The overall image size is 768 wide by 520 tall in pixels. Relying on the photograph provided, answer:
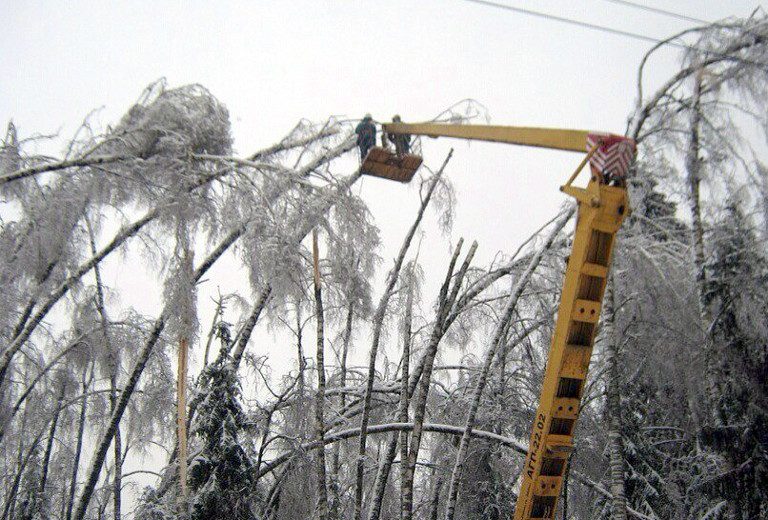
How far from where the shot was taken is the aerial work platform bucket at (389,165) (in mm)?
9320

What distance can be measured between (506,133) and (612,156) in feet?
6.31

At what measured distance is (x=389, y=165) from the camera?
9.53 m

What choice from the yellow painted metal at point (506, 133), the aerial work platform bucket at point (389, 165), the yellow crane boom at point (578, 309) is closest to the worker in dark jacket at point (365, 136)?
the aerial work platform bucket at point (389, 165)

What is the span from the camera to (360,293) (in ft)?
31.2

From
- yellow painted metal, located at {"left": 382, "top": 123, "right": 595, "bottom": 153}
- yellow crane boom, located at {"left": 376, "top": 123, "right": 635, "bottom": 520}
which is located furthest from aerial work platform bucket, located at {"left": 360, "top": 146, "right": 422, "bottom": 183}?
yellow crane boom, located at {"left": 376, "top": 123, "right": 635, "bottom": 520}

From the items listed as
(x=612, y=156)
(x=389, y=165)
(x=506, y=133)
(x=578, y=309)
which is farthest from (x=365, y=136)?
(x=578, y=309)

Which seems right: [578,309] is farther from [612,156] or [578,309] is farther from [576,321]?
[612,156]

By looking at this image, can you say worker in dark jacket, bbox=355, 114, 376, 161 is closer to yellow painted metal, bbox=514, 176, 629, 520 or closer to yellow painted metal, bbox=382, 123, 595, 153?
yellow painted metal, bbox=382, 123, 595, 153

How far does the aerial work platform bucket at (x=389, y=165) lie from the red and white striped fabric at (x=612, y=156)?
3.58 meters

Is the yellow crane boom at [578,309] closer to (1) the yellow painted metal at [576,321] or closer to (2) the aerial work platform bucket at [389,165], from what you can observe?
(1) the yellow painted metal at [576,321]

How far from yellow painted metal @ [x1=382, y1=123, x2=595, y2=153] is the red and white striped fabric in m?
0.54

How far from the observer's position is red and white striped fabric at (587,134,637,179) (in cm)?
604

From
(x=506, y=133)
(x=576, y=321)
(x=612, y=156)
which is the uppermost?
(x=506, y=133)

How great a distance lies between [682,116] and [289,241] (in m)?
5.81
